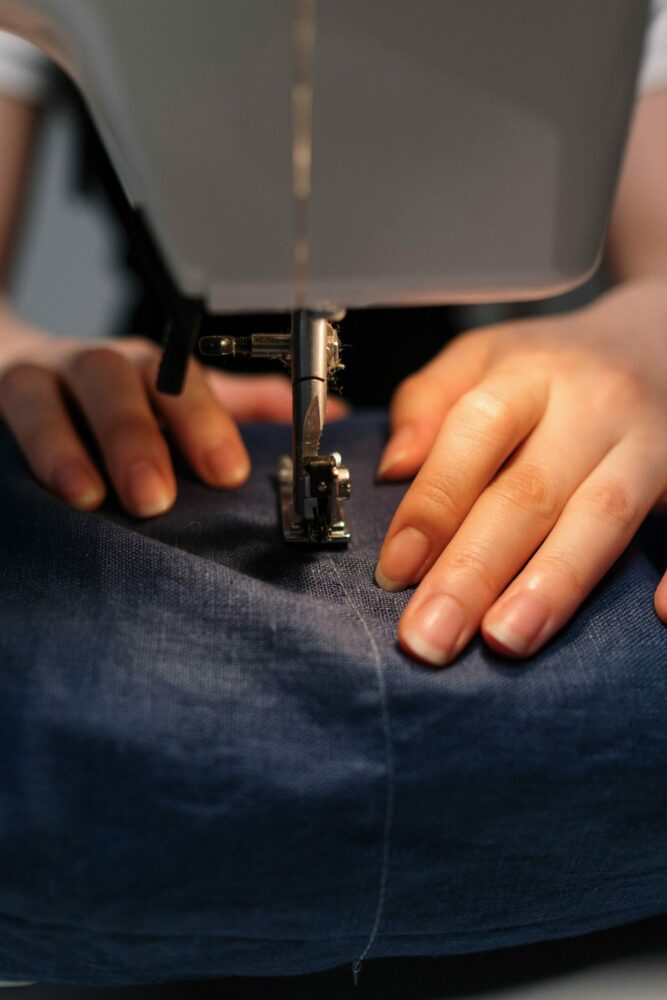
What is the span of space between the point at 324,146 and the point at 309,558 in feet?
0.81

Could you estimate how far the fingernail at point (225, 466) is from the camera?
0.63m

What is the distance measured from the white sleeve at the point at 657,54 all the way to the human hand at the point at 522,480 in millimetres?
350

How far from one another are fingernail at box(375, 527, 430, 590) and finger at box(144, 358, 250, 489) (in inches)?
6.3

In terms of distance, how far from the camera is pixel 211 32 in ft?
1.17

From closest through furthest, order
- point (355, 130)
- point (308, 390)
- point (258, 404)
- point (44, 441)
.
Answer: point (355, 130) < point (308, 390) < point (44, 441) < point (258, 404)

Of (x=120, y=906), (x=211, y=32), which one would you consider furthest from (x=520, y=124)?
(x=120, y=906)

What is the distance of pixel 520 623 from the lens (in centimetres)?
46

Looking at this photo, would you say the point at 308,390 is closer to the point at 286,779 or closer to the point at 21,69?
the point at 286,779

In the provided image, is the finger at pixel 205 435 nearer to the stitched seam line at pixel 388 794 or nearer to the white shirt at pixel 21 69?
the stitched seam line at pixel 388 794

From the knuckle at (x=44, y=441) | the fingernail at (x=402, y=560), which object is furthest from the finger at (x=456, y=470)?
the knuckle at (x=44, y=441)

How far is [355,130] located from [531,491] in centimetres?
25

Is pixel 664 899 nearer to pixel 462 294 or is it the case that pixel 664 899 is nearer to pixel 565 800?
pixel 565 800

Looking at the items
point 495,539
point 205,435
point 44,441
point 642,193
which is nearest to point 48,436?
point 44,441

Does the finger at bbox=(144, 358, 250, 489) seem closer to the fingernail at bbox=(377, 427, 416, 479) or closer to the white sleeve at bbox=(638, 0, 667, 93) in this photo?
the fingernail at bbox=(377, 427, 416, 479)
